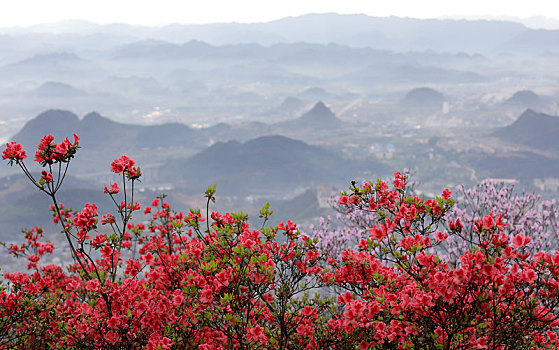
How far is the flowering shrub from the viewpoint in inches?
176

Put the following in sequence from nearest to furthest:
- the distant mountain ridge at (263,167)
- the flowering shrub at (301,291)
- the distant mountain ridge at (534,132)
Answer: the flowering shrub at (301,291) < the distant mountain ridge at (263,167) < the distant mountain ridge at (534,132)

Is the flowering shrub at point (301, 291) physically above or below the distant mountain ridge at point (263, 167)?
above

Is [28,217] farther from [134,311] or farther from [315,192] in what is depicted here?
[134,311]

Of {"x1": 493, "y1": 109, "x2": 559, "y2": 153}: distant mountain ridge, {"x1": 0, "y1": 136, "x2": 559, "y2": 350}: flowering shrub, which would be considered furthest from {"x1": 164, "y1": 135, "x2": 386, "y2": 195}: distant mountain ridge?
{"x1": 0, "y1": 136, "x2": 559, "y2": 350}: flowering shrub

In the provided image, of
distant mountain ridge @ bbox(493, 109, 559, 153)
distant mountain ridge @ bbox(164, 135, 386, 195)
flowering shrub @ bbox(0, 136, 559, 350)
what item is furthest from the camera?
distant mountain ridge @ bbox(493, 109, 559, 153)

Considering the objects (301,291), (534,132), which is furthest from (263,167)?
(301,291)

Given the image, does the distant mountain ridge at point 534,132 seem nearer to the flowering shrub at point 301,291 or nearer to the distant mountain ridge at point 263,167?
the distant mountain ridge at point 263,167

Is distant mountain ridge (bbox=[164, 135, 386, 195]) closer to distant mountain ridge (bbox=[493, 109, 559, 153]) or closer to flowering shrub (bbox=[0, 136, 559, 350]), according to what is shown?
distant mountain ridge (bbox=[493, 109, 559, 153])

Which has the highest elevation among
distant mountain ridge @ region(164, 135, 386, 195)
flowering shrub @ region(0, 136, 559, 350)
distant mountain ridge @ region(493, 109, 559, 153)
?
flowering shrub @ region(0, 136, 559, 350)

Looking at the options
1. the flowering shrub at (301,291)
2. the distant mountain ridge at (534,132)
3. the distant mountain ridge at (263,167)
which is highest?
the flowering shrub at (301,291)

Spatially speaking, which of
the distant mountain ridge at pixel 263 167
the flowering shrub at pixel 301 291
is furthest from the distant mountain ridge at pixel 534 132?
the flowering shrub at pixel 301 291

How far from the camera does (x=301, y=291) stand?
545cm

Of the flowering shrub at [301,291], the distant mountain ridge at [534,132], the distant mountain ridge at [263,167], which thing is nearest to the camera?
the flowering shrub at [301,291]

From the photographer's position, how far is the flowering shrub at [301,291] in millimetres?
4469
